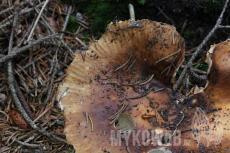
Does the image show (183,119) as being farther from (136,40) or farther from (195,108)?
(136,40)

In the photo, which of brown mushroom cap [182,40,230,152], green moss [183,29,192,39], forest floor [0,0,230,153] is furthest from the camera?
green moss [183,29,192,39]

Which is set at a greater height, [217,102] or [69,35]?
[69,35]

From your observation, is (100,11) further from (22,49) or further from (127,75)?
(127,75)

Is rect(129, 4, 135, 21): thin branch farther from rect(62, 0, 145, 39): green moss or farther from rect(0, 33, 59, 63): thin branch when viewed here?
rect(0, 33, 59, 63): thin branch

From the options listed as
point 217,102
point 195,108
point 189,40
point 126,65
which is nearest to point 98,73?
point 126,65

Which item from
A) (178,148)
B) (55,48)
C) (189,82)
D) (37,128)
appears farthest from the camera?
(55,48)

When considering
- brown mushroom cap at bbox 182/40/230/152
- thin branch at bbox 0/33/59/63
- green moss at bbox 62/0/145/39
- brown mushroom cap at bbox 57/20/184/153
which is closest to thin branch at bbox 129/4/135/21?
green moss at bbox 62/0/145/39

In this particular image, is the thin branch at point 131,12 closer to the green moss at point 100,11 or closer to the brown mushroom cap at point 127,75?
the green moss at point 100,11

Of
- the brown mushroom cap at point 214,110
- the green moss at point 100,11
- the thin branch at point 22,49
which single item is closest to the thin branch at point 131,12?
the green moss at point 100,11
